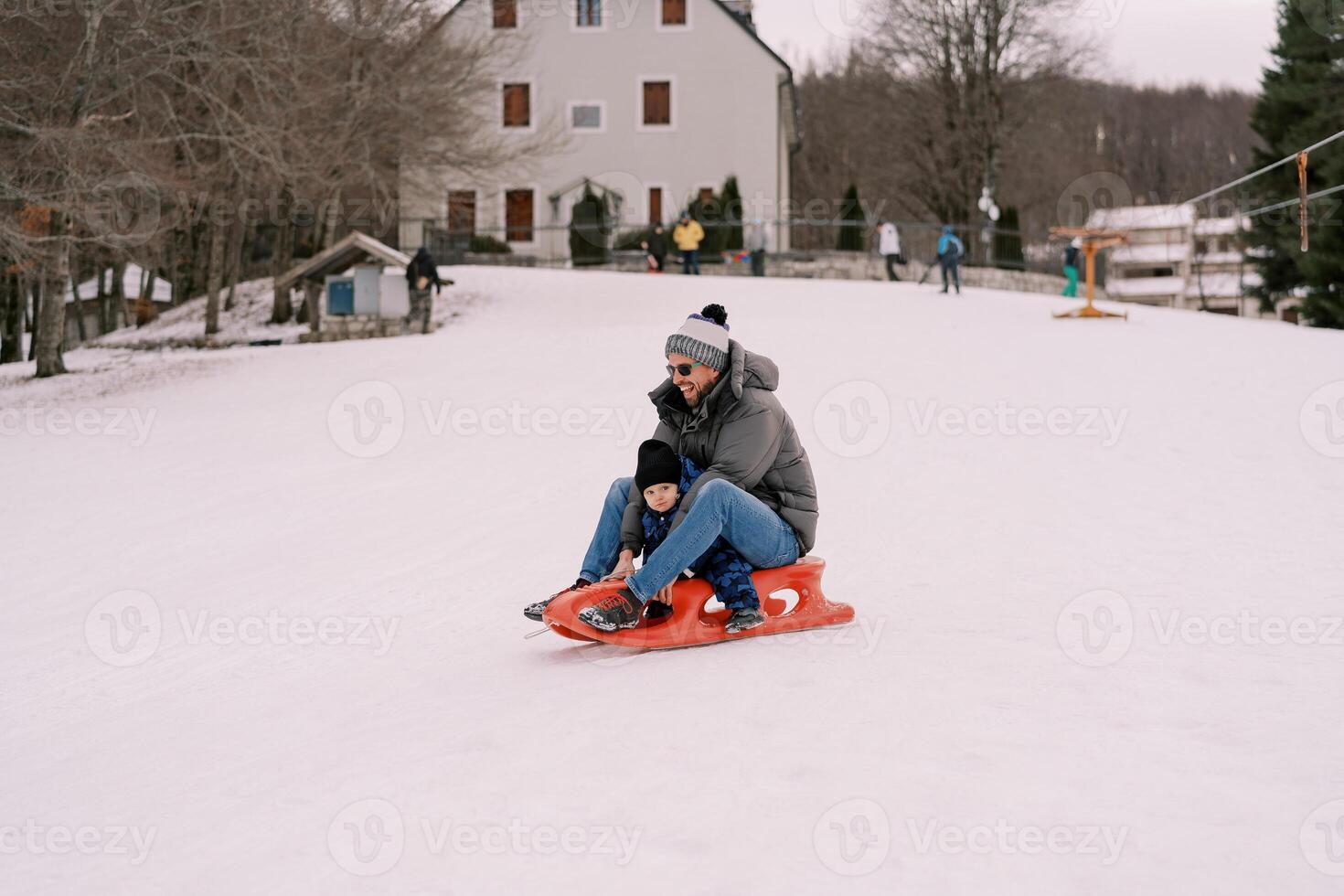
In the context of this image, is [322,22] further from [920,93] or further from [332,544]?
[920,93]

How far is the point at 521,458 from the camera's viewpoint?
1251 centimetres

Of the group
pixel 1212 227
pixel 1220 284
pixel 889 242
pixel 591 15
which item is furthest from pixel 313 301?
pixel 1212 227

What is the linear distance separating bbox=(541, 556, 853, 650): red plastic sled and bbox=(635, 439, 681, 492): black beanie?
1.51ft

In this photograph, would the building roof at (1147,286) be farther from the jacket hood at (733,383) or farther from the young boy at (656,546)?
the young boy at (656,546)

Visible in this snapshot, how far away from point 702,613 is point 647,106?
37478 millimetres

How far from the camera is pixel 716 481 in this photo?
5.34 m

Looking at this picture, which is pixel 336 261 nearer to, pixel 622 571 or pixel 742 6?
pixel 622 571

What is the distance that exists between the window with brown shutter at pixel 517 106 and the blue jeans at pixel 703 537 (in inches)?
1464

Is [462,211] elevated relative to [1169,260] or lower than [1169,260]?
lower

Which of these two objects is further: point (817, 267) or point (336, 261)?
point (817, 267)

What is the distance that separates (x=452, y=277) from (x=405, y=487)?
19.5 meters

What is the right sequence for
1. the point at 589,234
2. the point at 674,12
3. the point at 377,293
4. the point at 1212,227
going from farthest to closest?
the point at 1212,227, the point at 674,12, the point at 589,234, the point at 377,293

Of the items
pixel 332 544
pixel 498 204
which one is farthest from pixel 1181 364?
pixel 498 204

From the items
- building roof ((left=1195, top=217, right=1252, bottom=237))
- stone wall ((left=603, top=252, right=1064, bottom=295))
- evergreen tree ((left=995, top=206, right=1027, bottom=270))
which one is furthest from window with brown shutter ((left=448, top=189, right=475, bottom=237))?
building roof ((left=1195, top=217, right=1252, bottom=237))
